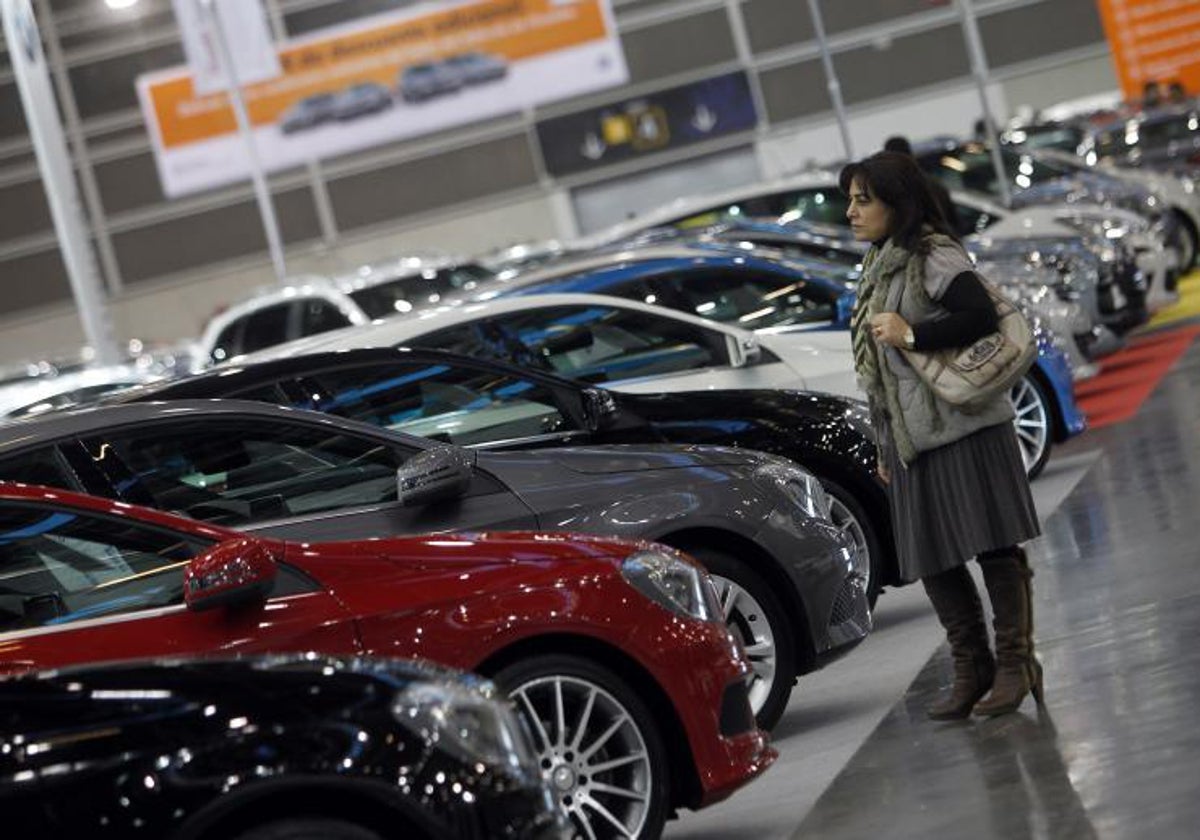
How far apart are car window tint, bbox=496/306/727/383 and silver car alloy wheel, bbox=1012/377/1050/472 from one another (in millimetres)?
2528

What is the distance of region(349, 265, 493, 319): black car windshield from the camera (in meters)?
23.3

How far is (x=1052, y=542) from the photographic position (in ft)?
35.5

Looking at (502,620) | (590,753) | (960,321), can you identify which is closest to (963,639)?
(960,321)

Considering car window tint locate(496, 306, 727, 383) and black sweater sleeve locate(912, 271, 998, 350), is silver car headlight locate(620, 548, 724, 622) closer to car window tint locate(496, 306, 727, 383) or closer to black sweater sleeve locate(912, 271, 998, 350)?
black sweater sleeve locate(912, 271, 998, 350)

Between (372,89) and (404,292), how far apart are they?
20207mm

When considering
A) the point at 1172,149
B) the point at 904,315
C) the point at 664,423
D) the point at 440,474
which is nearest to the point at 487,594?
the point at 440,474

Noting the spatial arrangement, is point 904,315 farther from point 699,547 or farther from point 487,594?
point 487,594

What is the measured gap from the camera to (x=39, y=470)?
755 cm

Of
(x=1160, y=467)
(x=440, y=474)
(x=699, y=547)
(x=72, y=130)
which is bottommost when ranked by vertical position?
(x=1160, y=467)

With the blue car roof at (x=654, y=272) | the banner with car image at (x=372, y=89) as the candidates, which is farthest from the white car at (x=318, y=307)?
the banner with car image at (x=372, y=89)

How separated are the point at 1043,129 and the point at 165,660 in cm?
2561

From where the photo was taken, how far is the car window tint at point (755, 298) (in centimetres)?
1262

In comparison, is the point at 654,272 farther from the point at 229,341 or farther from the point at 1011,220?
the point at 229,341

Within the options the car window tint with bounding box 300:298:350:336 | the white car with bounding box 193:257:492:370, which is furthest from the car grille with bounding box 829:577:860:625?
the car window tint with bounding box 300:298:350:336
